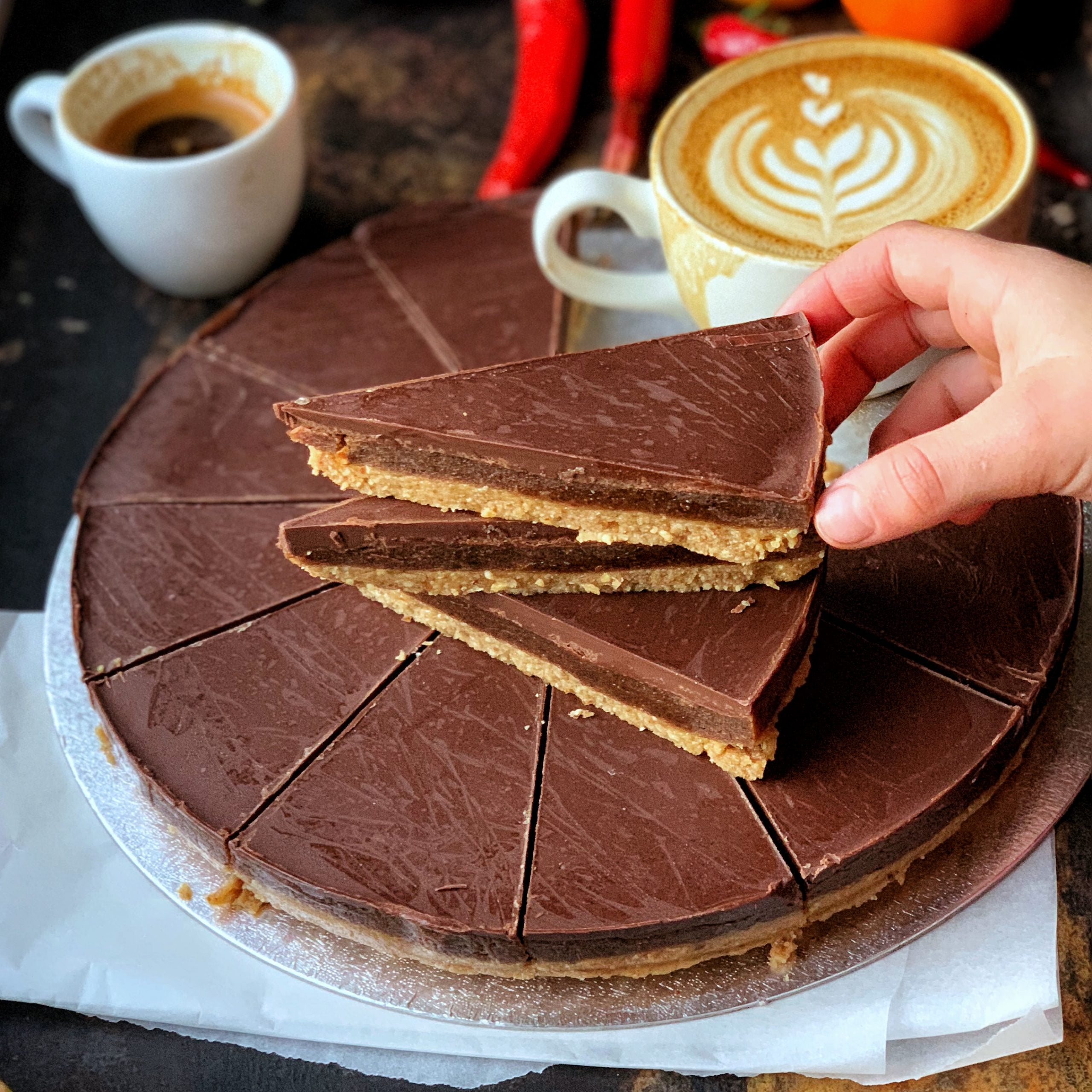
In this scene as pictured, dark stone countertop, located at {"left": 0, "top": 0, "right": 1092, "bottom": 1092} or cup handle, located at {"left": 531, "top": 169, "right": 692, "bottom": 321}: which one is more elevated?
cup handle, located at {"left": 531, "top": 169, "right": 692, "bottom": 321}

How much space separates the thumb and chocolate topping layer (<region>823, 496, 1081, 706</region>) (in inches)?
18.1

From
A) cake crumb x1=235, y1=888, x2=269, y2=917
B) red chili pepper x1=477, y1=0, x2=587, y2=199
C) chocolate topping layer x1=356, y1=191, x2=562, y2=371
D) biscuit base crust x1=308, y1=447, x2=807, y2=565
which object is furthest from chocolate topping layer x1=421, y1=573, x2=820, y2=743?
red chili pepper x1=477, y1=0, x2=587, y2=199

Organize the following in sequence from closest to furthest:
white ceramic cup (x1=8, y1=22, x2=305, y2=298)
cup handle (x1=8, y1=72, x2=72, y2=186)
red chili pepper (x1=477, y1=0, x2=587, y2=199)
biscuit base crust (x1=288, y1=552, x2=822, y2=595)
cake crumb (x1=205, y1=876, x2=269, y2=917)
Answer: biscuit base crust (x1=288, y1=552, x2=822, y2=595) < cake crumb (x1=205, y1=876, x2=269, y2=917) < white ceramic cup (x1=8, y1=22, x2=305, y2=298) < cup handle (x1=8, y1=72, x2=72, y2=186) < red chili pepper (x1=477, y1=0, x2=587, y2=199)

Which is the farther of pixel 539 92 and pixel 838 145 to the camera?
pixel 539 92

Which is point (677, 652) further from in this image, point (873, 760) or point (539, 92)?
point (539, 92)

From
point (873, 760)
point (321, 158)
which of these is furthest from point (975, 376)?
point (321, 158)

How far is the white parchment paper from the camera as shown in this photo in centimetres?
233

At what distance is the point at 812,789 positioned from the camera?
94.8 inches

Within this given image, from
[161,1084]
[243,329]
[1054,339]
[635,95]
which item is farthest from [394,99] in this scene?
[161,1084]

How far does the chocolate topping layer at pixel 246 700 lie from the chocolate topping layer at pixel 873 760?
856 mm

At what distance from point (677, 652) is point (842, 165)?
4.60 ft

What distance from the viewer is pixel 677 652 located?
2.42m

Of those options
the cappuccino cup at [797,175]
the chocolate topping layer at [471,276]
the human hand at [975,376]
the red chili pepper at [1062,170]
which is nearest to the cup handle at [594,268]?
the cappuccino cup at [797,175]

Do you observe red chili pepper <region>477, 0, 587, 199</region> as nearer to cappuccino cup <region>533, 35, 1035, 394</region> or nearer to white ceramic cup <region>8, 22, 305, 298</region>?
white ceramic cup <region>8, 22, 305, 298</region>
